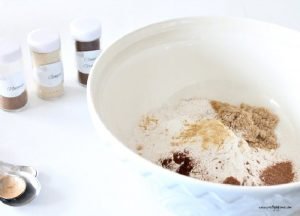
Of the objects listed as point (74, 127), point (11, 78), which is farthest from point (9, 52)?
point (74, 127)

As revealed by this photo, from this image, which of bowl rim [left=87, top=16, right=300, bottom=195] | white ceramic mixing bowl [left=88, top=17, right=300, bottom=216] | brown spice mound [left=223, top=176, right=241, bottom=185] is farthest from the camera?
white ceramic mixing bowl [left=88, top=17, right=300, bottom=216]

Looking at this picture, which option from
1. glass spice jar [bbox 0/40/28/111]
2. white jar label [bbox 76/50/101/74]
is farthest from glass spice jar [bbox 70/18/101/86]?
glass spice jar [bbox 0/40/28/111]

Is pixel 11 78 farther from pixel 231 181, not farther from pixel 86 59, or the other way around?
pixel 231 181

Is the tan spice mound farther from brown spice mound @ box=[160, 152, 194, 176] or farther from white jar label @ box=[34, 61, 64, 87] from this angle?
white jar label @ box=[34, 61, 64, 87]

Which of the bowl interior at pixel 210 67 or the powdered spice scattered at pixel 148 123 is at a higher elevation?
the bowl interior at pixel 210 67

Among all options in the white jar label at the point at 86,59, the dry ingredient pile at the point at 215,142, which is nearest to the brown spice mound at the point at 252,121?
the dry ingredient pile at the point at 215,142

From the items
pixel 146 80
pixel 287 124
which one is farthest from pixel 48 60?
pixel 287 124

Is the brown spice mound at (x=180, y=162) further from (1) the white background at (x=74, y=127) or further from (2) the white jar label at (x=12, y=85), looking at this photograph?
(2) the white jar label at (x=12, y=85)
